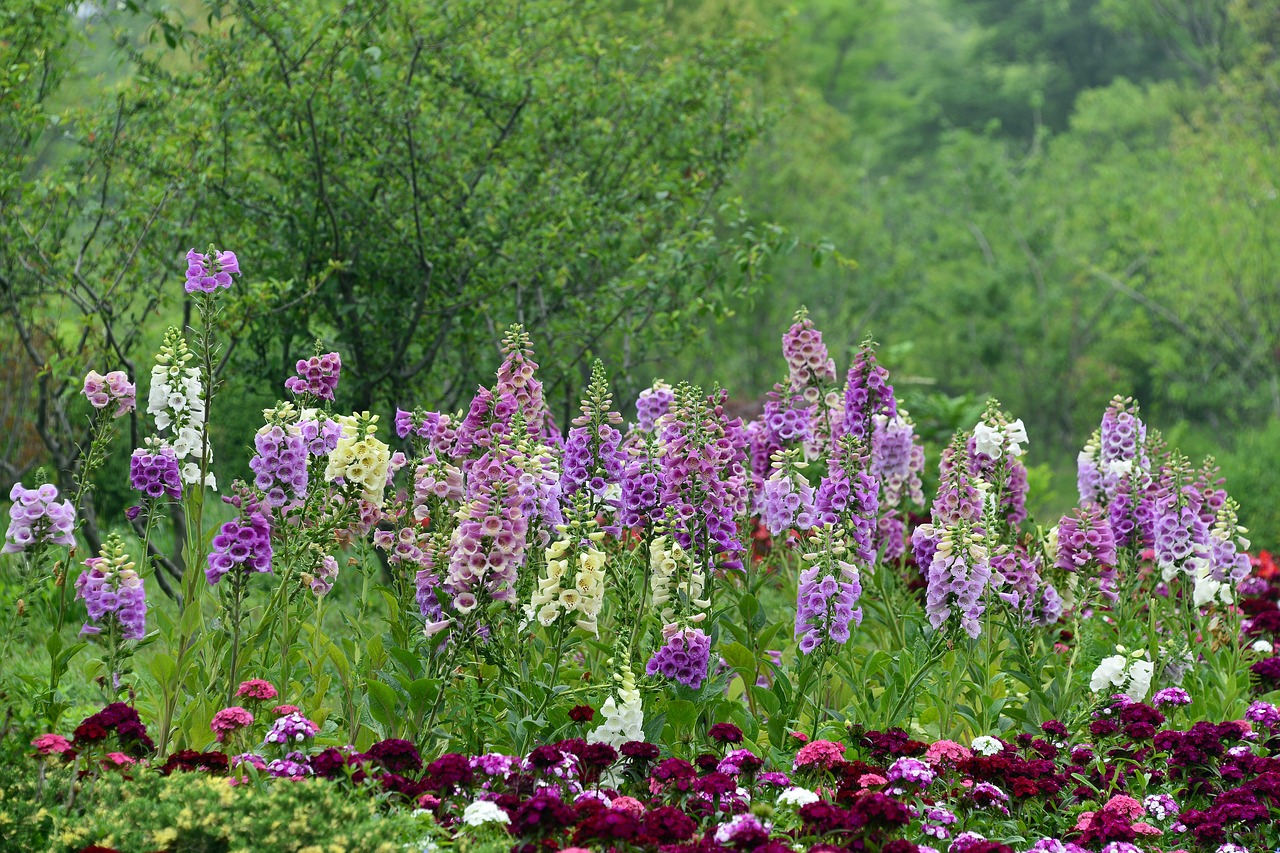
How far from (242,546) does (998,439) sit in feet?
10.3

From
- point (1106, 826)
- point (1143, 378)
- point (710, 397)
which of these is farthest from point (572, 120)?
point (1143, 378)

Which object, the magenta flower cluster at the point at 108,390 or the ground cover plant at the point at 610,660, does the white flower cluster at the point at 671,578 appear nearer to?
the ground cover plant at the point at 610,660

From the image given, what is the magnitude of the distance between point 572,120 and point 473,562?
15.4 feet

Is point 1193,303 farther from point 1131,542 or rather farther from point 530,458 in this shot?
point 530,458

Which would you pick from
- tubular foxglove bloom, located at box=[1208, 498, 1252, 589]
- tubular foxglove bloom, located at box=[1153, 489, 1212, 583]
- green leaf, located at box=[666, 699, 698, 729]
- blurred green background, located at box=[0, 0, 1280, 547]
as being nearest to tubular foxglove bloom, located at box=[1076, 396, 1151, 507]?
tubular foxglove bloom, located at box=[1153, 489, 1212, 583]

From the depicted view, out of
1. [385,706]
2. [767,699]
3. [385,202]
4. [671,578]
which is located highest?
[385,202]

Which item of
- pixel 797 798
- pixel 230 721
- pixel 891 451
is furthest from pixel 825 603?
pixel 230 721

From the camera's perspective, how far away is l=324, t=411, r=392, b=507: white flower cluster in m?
4.19

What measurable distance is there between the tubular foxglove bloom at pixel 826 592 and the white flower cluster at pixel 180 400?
209cm

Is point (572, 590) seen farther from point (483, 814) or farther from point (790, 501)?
point (790, 501)

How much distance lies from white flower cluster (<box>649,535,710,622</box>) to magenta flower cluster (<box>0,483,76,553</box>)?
1.92 m

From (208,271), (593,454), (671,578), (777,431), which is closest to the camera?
(671,578)

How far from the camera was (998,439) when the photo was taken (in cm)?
544

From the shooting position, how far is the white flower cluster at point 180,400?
14.2 feet
